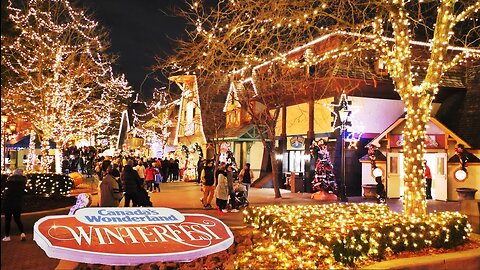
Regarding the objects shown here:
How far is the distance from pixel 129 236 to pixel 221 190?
970 centimetres

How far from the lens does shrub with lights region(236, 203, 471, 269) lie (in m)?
8.11

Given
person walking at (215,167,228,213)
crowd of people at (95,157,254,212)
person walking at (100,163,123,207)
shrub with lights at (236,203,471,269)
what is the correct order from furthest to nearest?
person walking at (215,167,228,213) → crowd of people at (95,157,254,212) → person walking at (100,163,123,207) → shrub with lights at (236,203,471,269)

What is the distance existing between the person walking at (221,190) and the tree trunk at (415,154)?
7.35m

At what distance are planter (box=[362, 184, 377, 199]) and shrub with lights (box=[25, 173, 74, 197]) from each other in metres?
13.4

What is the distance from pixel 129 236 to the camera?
738 centimetres

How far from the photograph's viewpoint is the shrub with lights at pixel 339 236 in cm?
811

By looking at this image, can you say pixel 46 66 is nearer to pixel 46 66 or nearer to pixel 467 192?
pixel 46 66

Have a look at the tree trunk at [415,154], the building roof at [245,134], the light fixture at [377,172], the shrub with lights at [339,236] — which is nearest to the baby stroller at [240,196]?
the light fixture at [377,172]

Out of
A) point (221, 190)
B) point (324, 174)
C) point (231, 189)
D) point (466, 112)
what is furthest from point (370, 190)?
point (221, 190)

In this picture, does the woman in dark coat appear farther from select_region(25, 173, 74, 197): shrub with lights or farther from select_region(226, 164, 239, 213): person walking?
select_region(25, 173, 74, 197): shrub with lights

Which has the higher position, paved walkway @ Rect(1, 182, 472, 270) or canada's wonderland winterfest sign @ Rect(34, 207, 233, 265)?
canada's wonderland winterfest sign @ Rect(34, 207, 233, 265)

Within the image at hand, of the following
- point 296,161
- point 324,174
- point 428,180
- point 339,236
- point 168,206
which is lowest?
point 168,206

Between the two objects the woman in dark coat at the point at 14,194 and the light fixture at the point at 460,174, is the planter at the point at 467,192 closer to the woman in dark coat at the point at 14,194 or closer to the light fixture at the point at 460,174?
the light fixture at the point at 460,174

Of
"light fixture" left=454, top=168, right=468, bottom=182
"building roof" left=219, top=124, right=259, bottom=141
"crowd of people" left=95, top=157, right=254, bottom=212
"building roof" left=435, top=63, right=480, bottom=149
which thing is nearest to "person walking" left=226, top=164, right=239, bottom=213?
"crowd of people" left=95, top=157, right=254, bottom=212
